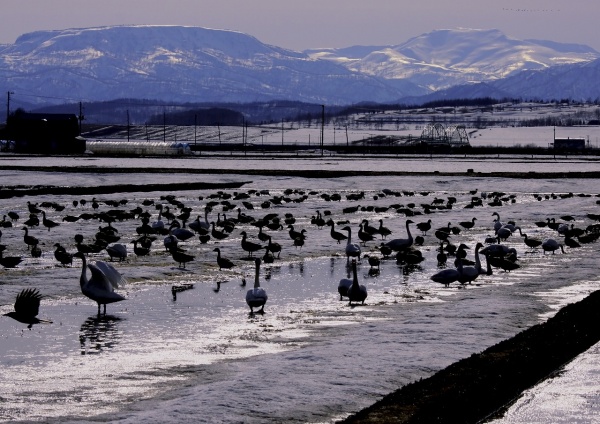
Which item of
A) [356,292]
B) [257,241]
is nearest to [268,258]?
[257,241]

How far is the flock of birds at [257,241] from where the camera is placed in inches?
806

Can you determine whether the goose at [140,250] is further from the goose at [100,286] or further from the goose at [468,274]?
the goose at [468,274]

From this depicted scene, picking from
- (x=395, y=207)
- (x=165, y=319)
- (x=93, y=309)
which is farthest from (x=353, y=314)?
(x=395, y=207)

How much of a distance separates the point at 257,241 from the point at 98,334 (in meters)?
14.9

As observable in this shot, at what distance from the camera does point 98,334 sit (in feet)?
59.6

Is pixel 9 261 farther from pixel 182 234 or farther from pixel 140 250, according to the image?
pixel 182 234

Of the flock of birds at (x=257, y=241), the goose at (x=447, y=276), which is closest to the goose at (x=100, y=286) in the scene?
the flock of birds at (x=257, y=241)

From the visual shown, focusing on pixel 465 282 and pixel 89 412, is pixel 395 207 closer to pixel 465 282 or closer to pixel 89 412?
pixel 465 282

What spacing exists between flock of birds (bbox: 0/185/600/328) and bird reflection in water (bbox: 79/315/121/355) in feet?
1.85

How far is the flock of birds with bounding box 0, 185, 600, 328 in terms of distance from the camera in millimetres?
20469

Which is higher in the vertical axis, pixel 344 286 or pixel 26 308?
pixel 26 308

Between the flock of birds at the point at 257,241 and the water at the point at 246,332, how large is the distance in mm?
307

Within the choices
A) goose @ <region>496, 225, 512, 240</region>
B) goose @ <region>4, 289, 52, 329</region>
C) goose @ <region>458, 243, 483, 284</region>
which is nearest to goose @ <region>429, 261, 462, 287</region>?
goose @ <region>458, 243, 483, 284</region>

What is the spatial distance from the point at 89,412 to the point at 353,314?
8.10m
